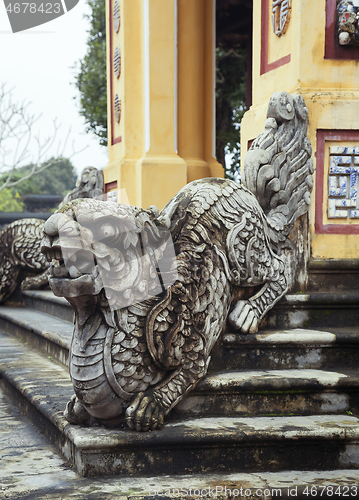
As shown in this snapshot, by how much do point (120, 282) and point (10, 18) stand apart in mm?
2747

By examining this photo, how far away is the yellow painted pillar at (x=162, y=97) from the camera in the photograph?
6105mm

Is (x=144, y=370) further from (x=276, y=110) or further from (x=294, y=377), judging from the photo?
(x=276, y=110)

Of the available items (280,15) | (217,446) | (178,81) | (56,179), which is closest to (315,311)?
(217,446)

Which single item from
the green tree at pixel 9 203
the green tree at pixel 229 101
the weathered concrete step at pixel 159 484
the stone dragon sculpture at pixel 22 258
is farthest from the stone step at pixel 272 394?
the green tree at pixel 9 203

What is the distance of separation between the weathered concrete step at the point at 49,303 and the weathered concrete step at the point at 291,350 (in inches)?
72.7

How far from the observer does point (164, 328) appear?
2.29 meters

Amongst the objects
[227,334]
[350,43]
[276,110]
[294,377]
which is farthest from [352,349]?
[350,43]

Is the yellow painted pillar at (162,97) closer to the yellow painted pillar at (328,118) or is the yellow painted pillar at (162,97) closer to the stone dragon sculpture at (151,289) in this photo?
the yellow painted pillar at (328,118)

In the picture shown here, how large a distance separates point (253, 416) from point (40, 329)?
6.85 ft

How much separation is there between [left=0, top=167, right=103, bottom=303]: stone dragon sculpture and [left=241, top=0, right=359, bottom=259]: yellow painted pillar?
3178mm

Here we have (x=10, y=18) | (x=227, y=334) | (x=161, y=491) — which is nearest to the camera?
(x=161, y=491)

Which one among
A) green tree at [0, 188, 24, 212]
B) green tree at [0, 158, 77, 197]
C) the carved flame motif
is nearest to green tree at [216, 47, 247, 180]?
the carved flame motif

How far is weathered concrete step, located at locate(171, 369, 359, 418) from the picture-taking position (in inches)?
96.0

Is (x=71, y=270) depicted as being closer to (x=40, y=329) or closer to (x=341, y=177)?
(x=341, y=177)
